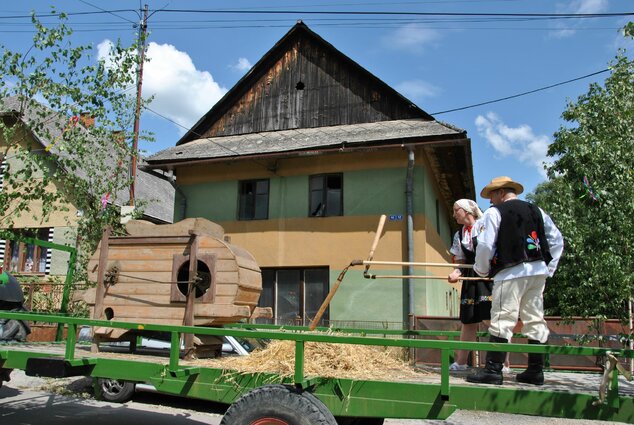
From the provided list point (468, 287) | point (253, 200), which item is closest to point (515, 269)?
point (468, 287)

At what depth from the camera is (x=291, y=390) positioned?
3305 millimetres

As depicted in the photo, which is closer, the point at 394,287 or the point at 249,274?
the point at 249,274

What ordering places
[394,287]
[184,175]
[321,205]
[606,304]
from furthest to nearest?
[184,175] → [321,205] → [394,287] → [606,304]

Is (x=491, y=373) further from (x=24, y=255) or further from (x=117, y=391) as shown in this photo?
(x=24, y=255)

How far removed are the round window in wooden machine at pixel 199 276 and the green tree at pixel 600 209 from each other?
4.46m

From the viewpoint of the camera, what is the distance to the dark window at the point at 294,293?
→ 1311 centimetres

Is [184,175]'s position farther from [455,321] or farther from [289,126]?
[455,321]

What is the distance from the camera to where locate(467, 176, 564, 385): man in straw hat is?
363 centimetres

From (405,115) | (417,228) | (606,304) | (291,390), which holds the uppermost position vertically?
(405,115)

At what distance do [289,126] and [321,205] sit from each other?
2941mm

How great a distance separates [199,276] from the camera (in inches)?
187

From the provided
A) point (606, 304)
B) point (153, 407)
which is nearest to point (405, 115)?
point (606, 304)

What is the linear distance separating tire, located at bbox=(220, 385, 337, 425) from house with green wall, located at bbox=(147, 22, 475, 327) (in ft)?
27.9

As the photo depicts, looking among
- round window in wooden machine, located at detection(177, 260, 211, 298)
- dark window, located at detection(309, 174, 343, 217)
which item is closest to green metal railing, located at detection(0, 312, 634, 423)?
round window in wooden machine, located at detection(177, 260, 211, 298)
